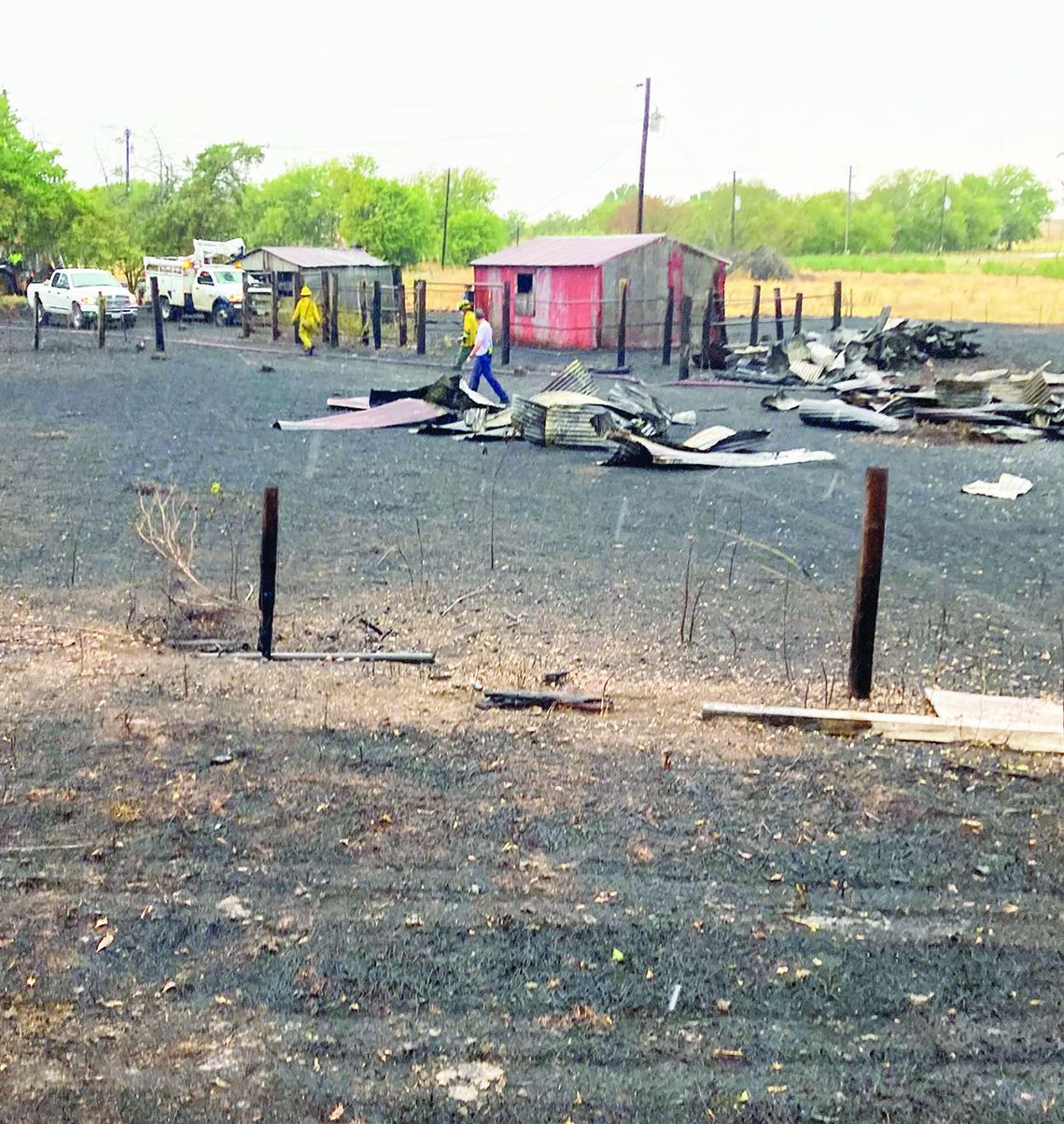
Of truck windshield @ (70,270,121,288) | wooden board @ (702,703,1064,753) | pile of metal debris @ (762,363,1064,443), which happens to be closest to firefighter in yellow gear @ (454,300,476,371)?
pile of metal debris @ (762,363,1064,443)

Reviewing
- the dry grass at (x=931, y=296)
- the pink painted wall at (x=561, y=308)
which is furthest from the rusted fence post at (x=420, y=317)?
the dry grass at (x=931, y=296)

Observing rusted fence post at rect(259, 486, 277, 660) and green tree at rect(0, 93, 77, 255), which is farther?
green tree at rect(0, 93, 77, 255)

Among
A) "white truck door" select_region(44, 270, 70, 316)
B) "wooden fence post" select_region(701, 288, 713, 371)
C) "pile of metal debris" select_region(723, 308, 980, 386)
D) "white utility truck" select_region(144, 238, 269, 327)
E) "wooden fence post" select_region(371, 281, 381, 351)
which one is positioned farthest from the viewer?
"white utility truck" select_region(144, 238, 269, 327)

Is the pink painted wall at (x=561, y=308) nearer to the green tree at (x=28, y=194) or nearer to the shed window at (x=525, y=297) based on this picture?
the shed window at (x=525, y=297)

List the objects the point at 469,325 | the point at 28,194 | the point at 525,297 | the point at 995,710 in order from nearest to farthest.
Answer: the point at 995,710 < the point at 469,325 < the point at 525,297 < the point at 28,194

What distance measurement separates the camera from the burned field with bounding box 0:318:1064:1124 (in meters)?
3.36

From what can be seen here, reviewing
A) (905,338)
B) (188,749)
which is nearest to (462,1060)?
(188,749)

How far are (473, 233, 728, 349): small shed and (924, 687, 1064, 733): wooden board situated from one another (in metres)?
25.3

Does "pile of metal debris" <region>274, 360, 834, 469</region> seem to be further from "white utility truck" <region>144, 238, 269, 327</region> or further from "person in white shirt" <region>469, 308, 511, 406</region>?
"white utility truck" <region>144, 238, 269, 327</region>

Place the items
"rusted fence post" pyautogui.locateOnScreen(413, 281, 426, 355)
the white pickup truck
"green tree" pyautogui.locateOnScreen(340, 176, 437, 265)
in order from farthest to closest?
"green tree" pyautogui.locateOnScreen(340, 176, 437, 265)
the white pickup truck
"rusted fence post" pyautogui.locateOnScreen(413, 281, 426, 355)

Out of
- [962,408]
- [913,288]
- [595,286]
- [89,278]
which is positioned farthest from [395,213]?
[962,408]

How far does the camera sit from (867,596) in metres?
6.63

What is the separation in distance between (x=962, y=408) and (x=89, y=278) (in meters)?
27.7

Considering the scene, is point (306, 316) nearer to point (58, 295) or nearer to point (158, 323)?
point (158, 323)
